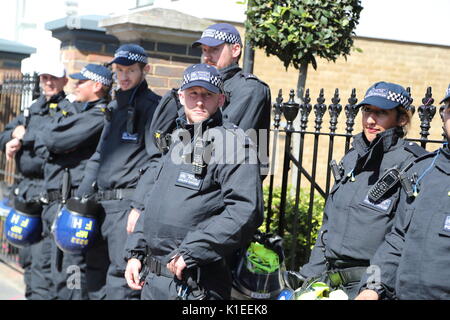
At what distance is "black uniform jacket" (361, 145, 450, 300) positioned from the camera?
10.9ft

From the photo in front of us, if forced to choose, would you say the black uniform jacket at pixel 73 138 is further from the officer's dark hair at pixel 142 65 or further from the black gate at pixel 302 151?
the black gate at pixel 302 151

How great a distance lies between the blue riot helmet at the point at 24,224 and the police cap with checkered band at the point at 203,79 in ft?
11.8

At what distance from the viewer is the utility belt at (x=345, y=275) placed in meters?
3.84

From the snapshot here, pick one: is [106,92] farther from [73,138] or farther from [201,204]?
[201,204]

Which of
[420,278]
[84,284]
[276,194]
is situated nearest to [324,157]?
[276,194]

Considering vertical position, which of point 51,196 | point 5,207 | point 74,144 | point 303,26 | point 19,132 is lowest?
point 5,207

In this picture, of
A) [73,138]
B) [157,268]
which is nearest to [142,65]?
[73,138]

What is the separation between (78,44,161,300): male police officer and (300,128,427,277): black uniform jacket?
218cm

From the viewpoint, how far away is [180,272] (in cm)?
405

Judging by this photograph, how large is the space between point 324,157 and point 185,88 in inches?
357

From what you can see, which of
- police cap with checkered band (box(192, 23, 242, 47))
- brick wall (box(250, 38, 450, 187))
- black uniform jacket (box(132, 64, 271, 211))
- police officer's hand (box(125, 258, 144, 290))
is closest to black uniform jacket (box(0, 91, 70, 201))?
black uniform jacket (box(132, 64, 271, 211))

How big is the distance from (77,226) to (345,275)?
2913 mm

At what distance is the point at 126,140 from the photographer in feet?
19.9
